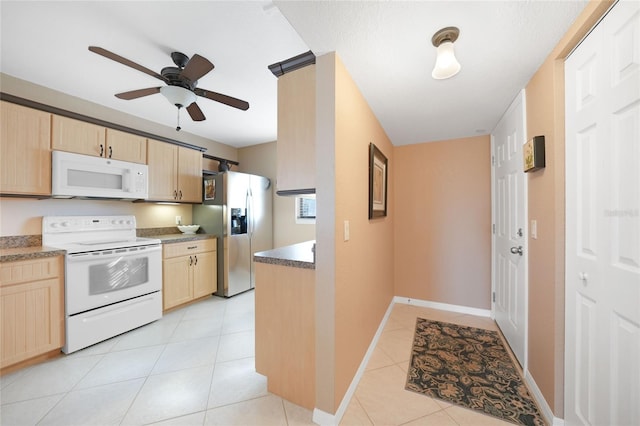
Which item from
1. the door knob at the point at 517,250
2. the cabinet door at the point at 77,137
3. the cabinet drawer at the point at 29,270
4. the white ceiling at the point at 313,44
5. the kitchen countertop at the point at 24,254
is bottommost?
the cabinet drawer at the point at 29,270

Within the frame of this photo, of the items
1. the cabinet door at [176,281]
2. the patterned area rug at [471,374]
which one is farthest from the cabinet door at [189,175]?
the patterned area rug at [471,374]

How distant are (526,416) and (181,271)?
3553mm

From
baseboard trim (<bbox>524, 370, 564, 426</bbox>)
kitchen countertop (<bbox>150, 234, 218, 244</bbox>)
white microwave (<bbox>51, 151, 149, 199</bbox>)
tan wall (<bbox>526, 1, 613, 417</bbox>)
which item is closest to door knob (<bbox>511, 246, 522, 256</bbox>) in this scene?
tan wall (<bbox>526, 1, 613, 417</bbox>)

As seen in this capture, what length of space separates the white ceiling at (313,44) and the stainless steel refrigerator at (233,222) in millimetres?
1352

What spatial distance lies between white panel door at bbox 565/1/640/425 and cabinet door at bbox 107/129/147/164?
3.99 meters

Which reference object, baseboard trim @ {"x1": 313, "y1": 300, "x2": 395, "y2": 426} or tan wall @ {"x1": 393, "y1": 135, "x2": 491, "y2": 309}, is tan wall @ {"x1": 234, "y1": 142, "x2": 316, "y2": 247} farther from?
baseboard trim @ {"x1": 313, "y1": 300, "x2": 395, "y2": 426}

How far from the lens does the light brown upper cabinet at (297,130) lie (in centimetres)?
155

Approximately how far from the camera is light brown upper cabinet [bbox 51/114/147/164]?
2315 millimetres

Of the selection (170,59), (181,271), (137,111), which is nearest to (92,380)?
(181,271)

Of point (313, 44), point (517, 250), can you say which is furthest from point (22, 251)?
point (517, 250)

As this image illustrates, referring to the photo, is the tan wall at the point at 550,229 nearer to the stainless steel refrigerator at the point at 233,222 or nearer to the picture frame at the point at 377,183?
the picture frame at the point at 377,183

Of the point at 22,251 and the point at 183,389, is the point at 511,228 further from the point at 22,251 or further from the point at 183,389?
the point at 22,251

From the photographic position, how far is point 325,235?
139cm

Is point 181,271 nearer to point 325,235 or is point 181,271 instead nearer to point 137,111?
point 137,111
